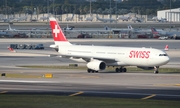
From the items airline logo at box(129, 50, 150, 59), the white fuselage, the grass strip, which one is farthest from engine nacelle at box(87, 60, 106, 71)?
the grass strip

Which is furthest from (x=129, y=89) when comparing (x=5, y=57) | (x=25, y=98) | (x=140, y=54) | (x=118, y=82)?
(x=5, y=57)

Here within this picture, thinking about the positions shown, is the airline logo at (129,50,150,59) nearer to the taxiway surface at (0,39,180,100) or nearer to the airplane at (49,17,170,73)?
the airplane at (49,17,170,73)

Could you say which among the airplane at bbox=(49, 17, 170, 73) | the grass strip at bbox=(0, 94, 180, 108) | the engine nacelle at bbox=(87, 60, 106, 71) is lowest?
the grass strip at bbox=(0, 94, 180, 108)

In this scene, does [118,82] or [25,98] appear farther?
[118,82]

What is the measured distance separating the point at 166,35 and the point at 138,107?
116m

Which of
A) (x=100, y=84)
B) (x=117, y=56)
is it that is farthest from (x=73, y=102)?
(x=117, y=56)

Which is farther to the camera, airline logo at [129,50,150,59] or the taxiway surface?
airline logo at [129,50,150,59]

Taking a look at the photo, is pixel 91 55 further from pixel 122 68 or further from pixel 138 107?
pixel 138 107

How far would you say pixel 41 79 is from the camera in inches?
1959

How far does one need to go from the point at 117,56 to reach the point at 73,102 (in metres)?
24.0

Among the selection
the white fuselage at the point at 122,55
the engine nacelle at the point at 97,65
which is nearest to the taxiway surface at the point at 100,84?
the engine nacelle at the point at 97,65

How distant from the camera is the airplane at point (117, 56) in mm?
55531

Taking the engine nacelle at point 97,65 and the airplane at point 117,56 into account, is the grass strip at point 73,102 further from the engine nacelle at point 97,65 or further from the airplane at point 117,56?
the airplane at point 117,56

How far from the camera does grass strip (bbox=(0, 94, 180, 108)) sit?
33.0m
